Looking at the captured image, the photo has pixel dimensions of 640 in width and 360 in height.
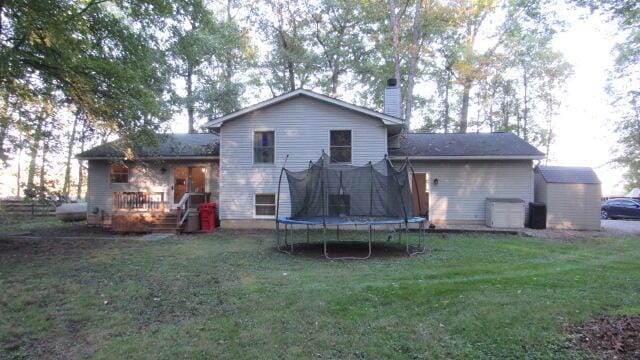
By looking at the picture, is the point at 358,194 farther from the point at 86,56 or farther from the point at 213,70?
the point at 213,70

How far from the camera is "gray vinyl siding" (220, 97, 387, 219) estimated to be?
46.1 feet

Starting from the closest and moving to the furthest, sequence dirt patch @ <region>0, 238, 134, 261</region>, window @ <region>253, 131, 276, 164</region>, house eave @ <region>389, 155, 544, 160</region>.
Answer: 1. dirt patch @ <region>0, 238, 134, 261</region>
2. house eave @ <region>389, 155, 544, 160</region>
3. window @ <region>253, 131, 276, 164</region>

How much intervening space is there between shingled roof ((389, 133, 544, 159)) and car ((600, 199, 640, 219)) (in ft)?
30.6

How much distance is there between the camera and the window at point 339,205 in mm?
9852

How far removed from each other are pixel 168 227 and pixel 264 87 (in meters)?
17.7

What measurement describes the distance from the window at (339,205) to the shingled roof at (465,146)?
18.8 ft

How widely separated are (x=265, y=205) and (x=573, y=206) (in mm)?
11214

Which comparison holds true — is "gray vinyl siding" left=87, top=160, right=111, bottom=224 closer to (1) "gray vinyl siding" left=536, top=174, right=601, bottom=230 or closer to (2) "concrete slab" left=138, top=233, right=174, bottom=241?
(2) "concrete slab" left=138, top=233, right=174, bottom=241

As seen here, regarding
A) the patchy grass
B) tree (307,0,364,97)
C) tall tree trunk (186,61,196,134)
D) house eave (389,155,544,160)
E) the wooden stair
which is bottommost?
the patchy grass

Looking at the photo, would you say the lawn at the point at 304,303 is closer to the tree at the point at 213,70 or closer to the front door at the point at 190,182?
the front door at the point at 190,182

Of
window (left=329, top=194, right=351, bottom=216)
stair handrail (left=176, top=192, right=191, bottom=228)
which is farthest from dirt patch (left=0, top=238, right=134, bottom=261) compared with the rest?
window (left=329, top=194, right=351, bottom=216)

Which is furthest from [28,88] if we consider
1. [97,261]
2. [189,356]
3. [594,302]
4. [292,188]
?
[594,302]

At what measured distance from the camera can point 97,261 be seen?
843cm

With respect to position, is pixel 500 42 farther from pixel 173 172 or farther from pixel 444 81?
pixel 173 172
